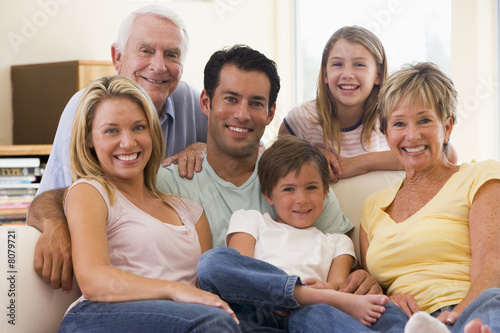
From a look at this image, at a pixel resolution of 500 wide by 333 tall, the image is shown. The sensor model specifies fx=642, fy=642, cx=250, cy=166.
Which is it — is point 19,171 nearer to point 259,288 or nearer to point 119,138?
point 119,138

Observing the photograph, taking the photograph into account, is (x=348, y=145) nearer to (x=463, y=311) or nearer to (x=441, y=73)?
(x=441, y=73)

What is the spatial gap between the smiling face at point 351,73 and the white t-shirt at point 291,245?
683 mm

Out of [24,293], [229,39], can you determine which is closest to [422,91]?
[24,293]

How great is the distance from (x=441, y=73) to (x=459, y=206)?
0.40 metres

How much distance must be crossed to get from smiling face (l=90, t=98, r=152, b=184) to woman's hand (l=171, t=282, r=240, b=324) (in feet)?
1.38

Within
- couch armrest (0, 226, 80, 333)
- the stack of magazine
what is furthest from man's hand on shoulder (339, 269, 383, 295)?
the stack of magazine

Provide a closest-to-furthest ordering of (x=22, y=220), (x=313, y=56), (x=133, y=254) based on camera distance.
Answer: (x=133, y=254), (x=22, y=220), (x=313, y=56)

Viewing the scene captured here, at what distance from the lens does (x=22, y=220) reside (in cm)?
353

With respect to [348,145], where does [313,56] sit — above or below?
above

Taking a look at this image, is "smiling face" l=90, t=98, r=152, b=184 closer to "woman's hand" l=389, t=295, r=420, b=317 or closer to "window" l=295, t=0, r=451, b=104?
"woman's hand" l=389, t=295, r=420, b=317

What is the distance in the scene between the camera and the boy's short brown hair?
6.46 ft

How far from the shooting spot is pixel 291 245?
189 centimetres

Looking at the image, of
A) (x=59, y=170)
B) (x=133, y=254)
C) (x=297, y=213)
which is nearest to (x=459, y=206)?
(x=297, y=213)

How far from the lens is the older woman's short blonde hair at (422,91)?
1854 millimetres
